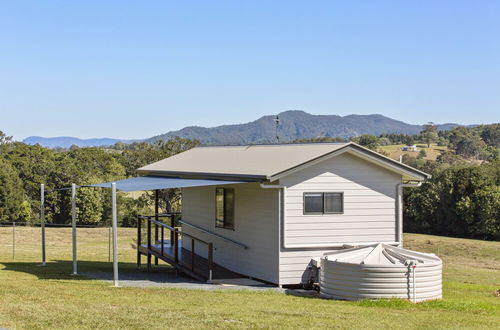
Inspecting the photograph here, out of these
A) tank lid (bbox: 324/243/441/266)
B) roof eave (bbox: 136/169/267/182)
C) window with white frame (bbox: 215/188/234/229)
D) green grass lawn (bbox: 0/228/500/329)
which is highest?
roof eave (bbox: 136/169/267/182)

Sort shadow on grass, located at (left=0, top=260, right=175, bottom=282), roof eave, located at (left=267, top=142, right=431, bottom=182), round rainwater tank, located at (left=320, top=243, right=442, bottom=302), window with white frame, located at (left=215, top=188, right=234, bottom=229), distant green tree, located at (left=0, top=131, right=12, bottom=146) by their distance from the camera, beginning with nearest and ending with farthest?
round rainwater tank, located at (left=320, top=243, right=442, bottom=302) < roof eave, located at (left=267, top=142, right=431, bottom=182) < shadow on grass, located at (left=0, top=260, right=175, bottom=282) < window with white frame, located at (left=215, top=188, right=234, bottom=229) < distant green tree, located at (left=0, top=131, right=12, bottom=146)

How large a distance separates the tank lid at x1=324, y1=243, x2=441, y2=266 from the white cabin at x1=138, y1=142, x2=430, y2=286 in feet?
4.02

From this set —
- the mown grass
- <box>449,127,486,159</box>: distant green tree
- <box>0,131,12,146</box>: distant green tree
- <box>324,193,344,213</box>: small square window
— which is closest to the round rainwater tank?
<box>324,193,344,213</box>: small square window

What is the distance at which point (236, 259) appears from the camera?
16984 mm

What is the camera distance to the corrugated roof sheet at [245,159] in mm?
15242

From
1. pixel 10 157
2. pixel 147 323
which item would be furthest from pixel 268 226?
pixel 10 157

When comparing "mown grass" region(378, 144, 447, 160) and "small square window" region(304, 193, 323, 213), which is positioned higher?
"mown grass" region(378, 144, 447, 160)

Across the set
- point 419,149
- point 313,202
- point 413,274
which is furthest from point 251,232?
point 419,149

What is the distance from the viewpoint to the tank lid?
13.2 meters

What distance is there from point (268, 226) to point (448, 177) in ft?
145

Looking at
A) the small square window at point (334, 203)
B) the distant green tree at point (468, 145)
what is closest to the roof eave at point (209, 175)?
the small square window at point (334, 203)

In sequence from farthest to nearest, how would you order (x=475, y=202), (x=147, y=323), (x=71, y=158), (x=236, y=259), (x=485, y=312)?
1. (x=71, y=158)
2. (x=475, y=202)
3. (x=236, y=259)
4. (x=485, y=312)
5. (x=147, y=323)

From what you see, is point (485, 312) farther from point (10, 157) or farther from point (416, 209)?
point (10, 157)

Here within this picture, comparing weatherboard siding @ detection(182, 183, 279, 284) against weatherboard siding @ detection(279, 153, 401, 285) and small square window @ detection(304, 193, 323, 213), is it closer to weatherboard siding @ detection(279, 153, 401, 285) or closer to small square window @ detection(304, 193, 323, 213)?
weatherboard siding @ detection(279, 153, 401, 285)
